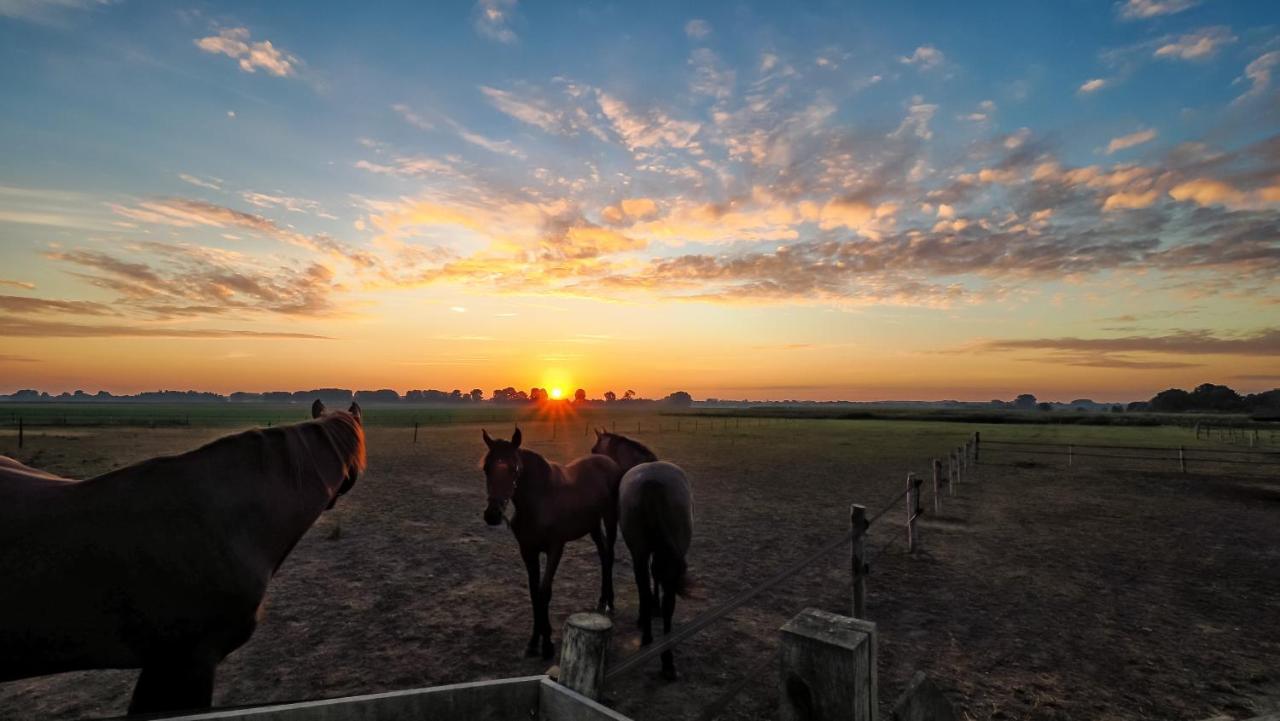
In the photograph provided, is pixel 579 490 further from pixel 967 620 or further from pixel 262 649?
pixel 967 620

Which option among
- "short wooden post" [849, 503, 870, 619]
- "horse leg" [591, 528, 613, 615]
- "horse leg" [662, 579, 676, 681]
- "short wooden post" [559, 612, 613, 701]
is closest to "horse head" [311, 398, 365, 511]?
"short wooden post" [559, 612, 613, 701]

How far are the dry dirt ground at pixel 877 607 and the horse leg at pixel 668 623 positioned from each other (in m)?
0.13

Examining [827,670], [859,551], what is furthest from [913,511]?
[827,670]

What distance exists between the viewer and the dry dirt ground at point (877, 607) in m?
4.94

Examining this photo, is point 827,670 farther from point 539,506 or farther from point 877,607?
point 877,607

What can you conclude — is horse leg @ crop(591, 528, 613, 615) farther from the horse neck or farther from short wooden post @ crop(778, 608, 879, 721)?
short wooden post @ crop(778, 608, 879, 721)

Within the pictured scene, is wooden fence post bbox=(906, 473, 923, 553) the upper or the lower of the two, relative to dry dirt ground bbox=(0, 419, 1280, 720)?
upper

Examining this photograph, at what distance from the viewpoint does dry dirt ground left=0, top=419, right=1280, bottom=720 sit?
4941mm

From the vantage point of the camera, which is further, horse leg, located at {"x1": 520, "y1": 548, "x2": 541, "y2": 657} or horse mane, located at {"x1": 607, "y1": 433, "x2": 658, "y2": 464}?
horse mane, located at {"x1": 607, "y1": 433, "x2": 658, "y2": 464}

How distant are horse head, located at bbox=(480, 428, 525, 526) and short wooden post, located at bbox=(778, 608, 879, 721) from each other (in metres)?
3.90

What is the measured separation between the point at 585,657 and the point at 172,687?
254 centimetres

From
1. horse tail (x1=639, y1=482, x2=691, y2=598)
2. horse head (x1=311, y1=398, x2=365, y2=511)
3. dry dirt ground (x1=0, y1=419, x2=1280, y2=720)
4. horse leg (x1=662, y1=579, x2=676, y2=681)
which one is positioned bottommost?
dry dirt ground (x1=0, y1=419, x2=1280, y2=720)

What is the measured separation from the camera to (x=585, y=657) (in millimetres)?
2217

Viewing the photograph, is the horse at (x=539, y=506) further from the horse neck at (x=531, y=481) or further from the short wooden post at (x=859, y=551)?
the short wooden post at (x=859, y=551)
